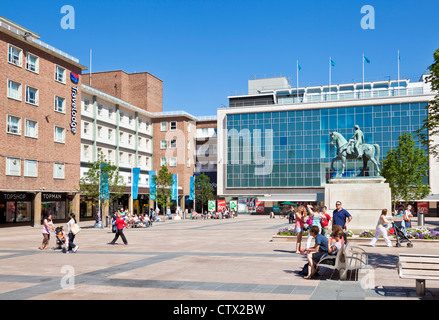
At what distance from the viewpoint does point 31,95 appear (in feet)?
138

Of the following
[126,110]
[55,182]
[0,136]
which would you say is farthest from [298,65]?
[0,136]

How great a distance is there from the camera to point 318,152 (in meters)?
74.6

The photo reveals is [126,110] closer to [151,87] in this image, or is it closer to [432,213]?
[151,87]

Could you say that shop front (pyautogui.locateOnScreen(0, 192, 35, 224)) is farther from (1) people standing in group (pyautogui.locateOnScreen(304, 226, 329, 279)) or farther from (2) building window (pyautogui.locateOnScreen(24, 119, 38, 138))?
(1) people standing in group (pyautogui.locateOnScreen(304, 226, 329, 279))

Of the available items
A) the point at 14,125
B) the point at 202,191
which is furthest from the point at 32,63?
the point at 202,191

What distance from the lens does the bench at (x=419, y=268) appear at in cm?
892

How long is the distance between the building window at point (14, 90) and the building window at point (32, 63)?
2.26 meters

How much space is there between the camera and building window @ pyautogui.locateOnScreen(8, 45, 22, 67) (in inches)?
1549

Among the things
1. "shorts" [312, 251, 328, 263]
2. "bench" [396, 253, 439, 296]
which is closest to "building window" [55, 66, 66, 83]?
"shorts" [312, 251, 328, 263]

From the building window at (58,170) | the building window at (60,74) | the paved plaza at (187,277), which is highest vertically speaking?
the building window at (60,74)

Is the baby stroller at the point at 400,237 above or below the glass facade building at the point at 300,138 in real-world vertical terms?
below

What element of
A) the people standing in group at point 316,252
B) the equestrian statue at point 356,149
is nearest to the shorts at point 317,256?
the people standing in group at point 316,252

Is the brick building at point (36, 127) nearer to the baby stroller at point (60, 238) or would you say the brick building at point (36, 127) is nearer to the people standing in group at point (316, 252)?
the baby stroller at point (60, 238)
